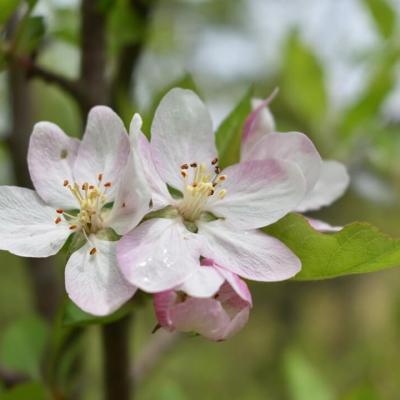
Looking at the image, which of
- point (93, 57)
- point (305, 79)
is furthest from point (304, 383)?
point (93, 57)

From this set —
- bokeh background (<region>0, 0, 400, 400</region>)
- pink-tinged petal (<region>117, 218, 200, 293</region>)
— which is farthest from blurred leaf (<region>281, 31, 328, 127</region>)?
pink-tinged petal (<region>117, 218, 200, 293</region>)

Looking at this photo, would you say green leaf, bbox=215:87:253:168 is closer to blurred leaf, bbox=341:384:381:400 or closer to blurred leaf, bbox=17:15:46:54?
blurred leaf, bbox=17:15:46:54

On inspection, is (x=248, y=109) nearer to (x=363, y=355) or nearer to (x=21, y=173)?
(x=21, y=173)

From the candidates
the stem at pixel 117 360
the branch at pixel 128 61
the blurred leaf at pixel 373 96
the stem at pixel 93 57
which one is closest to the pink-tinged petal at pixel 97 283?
the stem at pixel 117 360

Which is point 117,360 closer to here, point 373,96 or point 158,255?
point 158,255

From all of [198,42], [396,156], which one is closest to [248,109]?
[396,156]

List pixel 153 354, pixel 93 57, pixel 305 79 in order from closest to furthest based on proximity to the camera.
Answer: pixel 93 57 → pixel 153 354 → pixel 305 79
